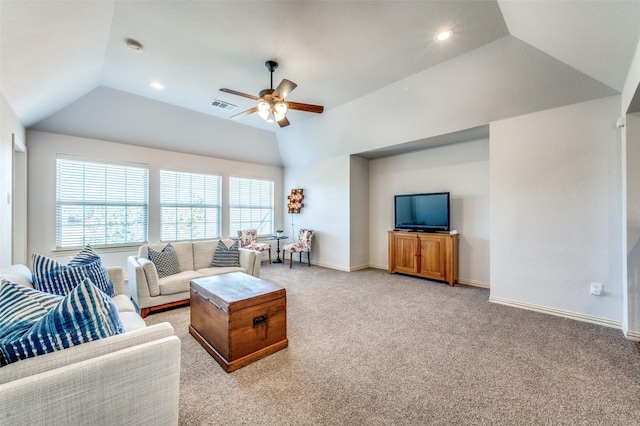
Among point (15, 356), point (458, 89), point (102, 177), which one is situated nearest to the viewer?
point (15, 356)

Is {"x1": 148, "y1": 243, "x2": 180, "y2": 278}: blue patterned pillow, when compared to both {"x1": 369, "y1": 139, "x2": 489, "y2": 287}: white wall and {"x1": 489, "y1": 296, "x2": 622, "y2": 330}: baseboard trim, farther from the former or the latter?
{"x1": 489, "y1": 296, "x2": 622, "y2": 330}: baseboard trim

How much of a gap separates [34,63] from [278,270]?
177 inches

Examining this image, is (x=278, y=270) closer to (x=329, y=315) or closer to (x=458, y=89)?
(x=329, y=315)

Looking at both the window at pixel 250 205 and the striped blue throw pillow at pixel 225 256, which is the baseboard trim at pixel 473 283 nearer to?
the striped blue throw pillow at pixel 225 256

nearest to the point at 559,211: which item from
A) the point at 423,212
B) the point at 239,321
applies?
the point at 423,212

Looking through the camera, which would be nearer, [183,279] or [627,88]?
[627,88]

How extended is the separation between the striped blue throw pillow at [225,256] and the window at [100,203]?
1.98 metres

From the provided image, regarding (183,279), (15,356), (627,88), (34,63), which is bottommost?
(183,279)

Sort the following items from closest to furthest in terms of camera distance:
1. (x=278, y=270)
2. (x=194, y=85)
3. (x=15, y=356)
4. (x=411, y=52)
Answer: (x=15, y=356)
(x=411, y=52)
(x=194, y=85)
(x=278, y=270)

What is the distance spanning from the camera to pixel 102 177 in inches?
185

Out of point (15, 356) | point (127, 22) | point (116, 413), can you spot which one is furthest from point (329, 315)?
point (127, 22)

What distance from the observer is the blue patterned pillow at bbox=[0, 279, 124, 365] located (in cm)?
104

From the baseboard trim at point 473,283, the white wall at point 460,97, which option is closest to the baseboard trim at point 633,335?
the baseboard trim at point 473,283

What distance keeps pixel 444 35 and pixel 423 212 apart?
9.56 ft
